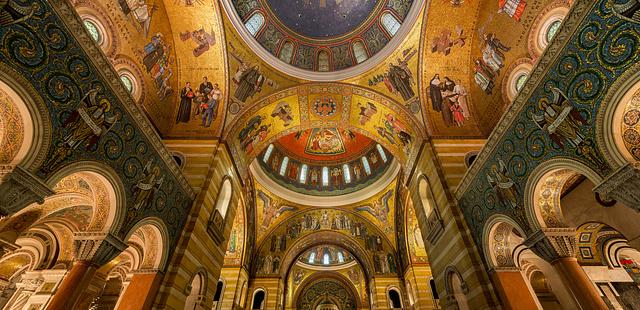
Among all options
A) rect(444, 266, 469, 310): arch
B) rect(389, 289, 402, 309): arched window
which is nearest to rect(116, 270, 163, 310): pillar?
rect(444, 266, 469, 310): arch

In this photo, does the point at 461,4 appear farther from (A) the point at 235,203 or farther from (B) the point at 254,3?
(A) the point at 235,203

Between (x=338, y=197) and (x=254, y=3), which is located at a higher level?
(x=254, y=3)

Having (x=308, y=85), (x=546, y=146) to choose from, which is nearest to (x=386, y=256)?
(x=308, y=85)

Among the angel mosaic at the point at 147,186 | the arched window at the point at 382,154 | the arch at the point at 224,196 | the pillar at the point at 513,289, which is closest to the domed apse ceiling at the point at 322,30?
the arch at the point at 224,196

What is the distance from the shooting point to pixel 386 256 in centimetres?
2056

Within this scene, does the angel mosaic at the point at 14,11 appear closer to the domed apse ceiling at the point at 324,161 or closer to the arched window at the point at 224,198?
the arched window at the point at 224,198

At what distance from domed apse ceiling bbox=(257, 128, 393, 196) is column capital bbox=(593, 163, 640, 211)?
54.0ft

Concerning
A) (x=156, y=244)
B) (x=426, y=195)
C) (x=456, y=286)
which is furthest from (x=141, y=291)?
(x=426, y=195)

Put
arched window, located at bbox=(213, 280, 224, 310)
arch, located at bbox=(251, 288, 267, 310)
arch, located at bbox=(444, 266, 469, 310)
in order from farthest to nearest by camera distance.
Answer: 1. arch, located at bbox=(251, 288, 267, 310)
2. arched window, located at bbox=(213, 280, 224, 310)
3. arch, located at bbox=(444, 266, 469, 310)

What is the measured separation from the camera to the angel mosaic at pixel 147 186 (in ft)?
22.6

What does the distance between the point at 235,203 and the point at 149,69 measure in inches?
254

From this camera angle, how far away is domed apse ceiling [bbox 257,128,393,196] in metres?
21.7

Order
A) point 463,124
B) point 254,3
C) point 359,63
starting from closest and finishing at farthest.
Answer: point 463,124
point 254,3
point 359,63

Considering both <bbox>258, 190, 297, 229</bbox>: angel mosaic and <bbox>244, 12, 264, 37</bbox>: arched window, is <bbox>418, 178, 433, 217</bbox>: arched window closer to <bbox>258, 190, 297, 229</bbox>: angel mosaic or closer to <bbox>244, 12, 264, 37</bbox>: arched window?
<bbox>244, 12, 264, 37</bbox>: arched window
